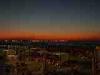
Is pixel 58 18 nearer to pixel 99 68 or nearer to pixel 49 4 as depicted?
pixel 49 4

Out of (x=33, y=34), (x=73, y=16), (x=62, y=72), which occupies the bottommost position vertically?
(x=62, y=72)

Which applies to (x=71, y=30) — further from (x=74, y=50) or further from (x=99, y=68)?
(x=99, y=68)

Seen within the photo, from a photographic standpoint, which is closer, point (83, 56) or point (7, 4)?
point (83, 56)

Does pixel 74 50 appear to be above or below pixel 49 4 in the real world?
below

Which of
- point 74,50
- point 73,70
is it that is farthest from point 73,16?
point 73,70

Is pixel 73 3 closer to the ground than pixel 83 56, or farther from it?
farther from it

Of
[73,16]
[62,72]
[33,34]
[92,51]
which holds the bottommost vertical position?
[62,72]

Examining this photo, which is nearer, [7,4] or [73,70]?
[73,70]

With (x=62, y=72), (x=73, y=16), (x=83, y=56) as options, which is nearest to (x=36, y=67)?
(x=62, y=72)
